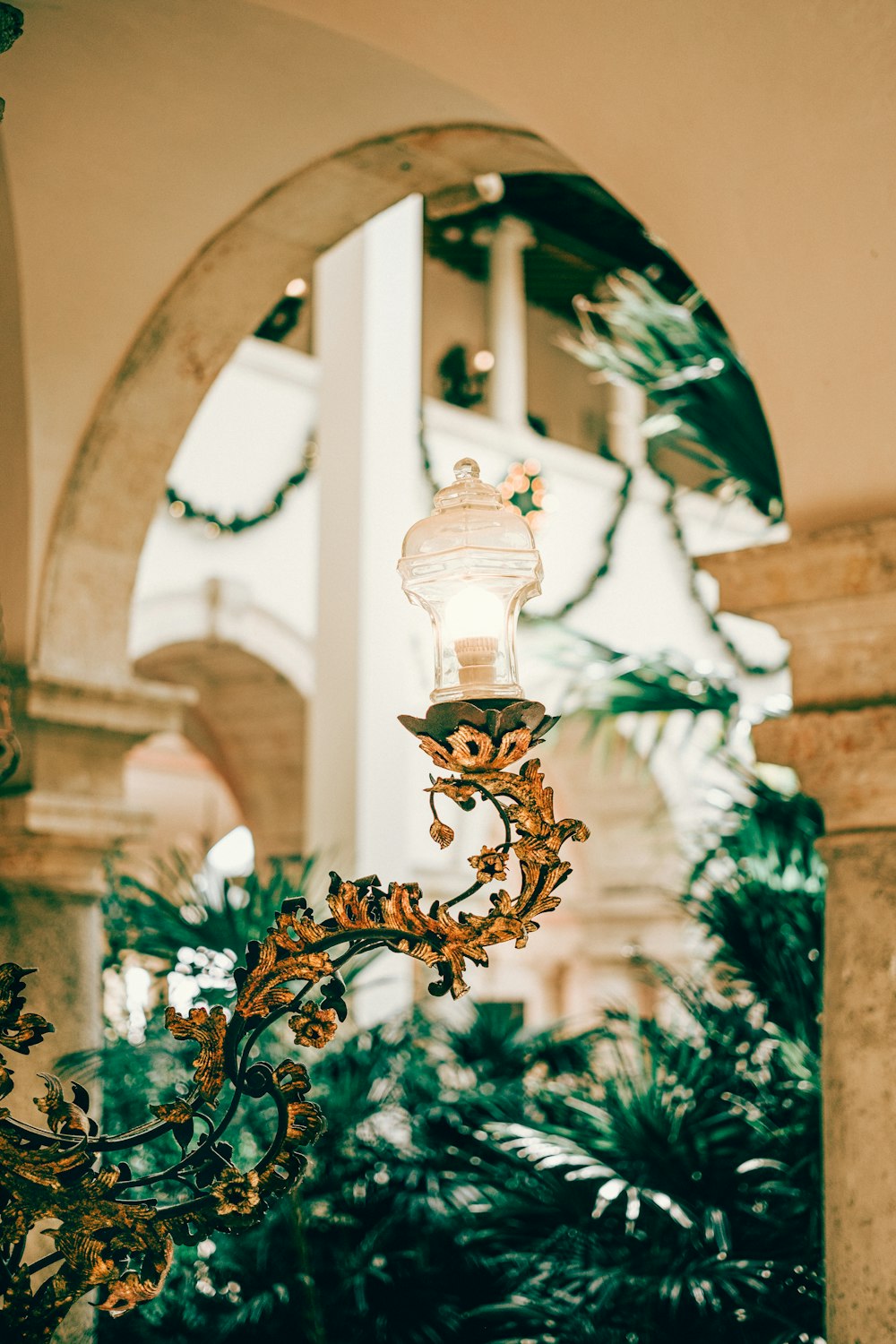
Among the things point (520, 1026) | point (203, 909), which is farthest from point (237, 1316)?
point (520, 1026)

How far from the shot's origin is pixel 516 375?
11.5 metres

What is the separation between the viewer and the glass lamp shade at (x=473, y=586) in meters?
1.76

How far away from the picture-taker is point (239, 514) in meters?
9.57

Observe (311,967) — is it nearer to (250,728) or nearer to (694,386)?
(694,386)

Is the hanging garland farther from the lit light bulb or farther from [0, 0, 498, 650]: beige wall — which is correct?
the lit light bulb

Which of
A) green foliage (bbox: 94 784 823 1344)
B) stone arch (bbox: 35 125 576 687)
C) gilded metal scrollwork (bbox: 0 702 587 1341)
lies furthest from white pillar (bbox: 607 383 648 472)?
gilded metal scrollwork (bbox: 0 702 587 1341)

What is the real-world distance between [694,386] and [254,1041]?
290cm

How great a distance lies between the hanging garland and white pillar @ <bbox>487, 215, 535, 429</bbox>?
1898 millimetres

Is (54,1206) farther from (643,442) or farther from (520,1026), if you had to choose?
(643,442)

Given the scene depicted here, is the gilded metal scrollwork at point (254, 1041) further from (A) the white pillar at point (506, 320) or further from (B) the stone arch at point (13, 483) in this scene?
(A) the white pillar at point (506, 320)

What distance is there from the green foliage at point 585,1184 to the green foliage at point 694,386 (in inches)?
35.4

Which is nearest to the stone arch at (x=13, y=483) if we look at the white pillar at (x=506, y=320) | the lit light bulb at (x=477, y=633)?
the lit light bulb at (x=477, y=633)

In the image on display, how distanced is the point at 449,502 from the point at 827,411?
1.08 metres

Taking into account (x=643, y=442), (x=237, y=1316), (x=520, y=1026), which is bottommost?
(x=237, y=1316)
